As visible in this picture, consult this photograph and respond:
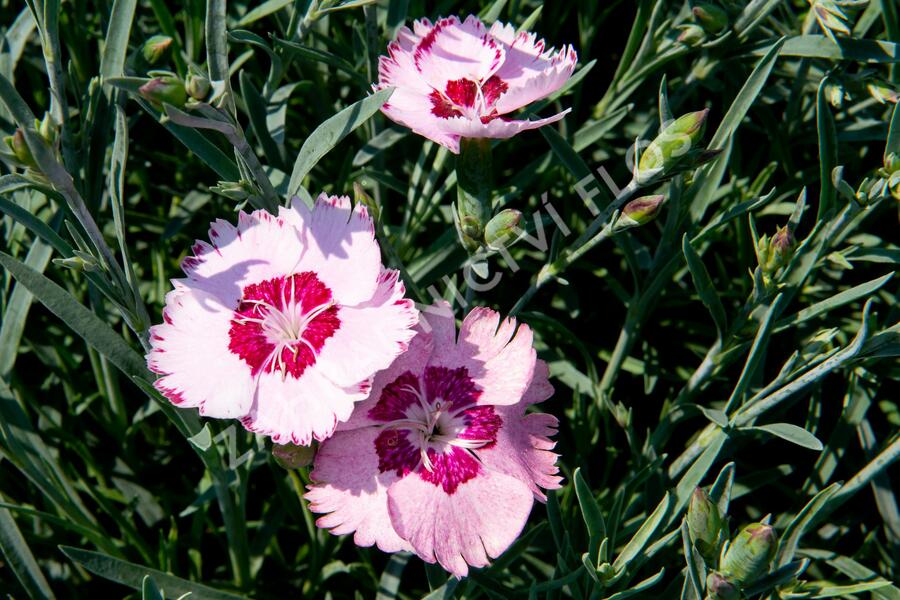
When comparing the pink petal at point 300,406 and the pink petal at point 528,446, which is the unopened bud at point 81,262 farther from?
the pink petal at point 528,446

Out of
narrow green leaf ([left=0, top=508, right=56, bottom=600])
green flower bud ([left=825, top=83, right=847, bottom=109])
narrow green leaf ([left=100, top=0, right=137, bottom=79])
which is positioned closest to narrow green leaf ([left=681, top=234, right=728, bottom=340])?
green flower bud ([left=825, top=83, right=847, bottom=109])

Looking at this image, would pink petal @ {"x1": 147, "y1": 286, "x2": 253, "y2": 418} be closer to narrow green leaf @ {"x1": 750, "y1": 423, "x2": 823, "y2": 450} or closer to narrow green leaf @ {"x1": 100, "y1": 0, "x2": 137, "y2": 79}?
narrow green leaf @ {"x1": 100, "y1": 0, "x2": 137, "y2": 79}

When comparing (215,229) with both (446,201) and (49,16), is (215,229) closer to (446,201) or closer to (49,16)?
(49,16)

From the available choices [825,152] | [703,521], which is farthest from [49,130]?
[825,152]

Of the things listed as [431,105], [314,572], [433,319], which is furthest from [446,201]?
[314,572]

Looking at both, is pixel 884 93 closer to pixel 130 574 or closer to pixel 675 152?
pixel 675 152

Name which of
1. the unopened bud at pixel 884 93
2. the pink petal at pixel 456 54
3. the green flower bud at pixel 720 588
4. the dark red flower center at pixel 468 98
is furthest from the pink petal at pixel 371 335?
the unopened bud at pixel 884 93
